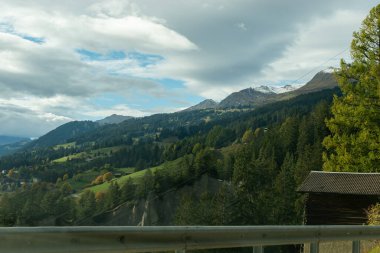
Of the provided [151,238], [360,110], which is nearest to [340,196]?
[360,110]

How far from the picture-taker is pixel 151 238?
4.50 m

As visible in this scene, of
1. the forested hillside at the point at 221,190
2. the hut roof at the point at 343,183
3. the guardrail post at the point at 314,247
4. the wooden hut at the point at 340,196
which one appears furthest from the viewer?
the forested hillside at the point at 221,190

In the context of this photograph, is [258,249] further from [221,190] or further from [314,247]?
[221,190]

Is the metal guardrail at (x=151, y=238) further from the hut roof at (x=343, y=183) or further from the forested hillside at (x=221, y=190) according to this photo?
the forested hillside at (x=221, y=190)

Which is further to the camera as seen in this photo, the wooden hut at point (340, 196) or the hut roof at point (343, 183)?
the wooden hut at point (340, 196)

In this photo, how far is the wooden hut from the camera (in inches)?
1071

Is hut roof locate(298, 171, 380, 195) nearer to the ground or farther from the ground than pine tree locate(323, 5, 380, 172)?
nearer to the ground

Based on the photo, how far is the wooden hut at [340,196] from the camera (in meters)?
27.2

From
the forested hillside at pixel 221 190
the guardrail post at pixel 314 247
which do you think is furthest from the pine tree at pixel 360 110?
the forested hillside at pixel 221 190

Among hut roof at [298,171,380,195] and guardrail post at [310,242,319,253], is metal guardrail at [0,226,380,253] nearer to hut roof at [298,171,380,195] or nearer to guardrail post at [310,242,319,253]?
guardrail post at [310,242,319,253]

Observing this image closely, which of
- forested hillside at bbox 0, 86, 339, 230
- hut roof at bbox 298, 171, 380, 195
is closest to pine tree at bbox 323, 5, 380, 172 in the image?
hut roof at bbox 298, 171, 380, 195

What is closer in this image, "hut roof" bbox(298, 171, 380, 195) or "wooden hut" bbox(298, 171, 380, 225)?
"hut roof" bbox(298, 171, 380, 195)

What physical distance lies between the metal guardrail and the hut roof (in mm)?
21535

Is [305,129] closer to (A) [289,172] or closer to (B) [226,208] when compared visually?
(A) [289,172]
